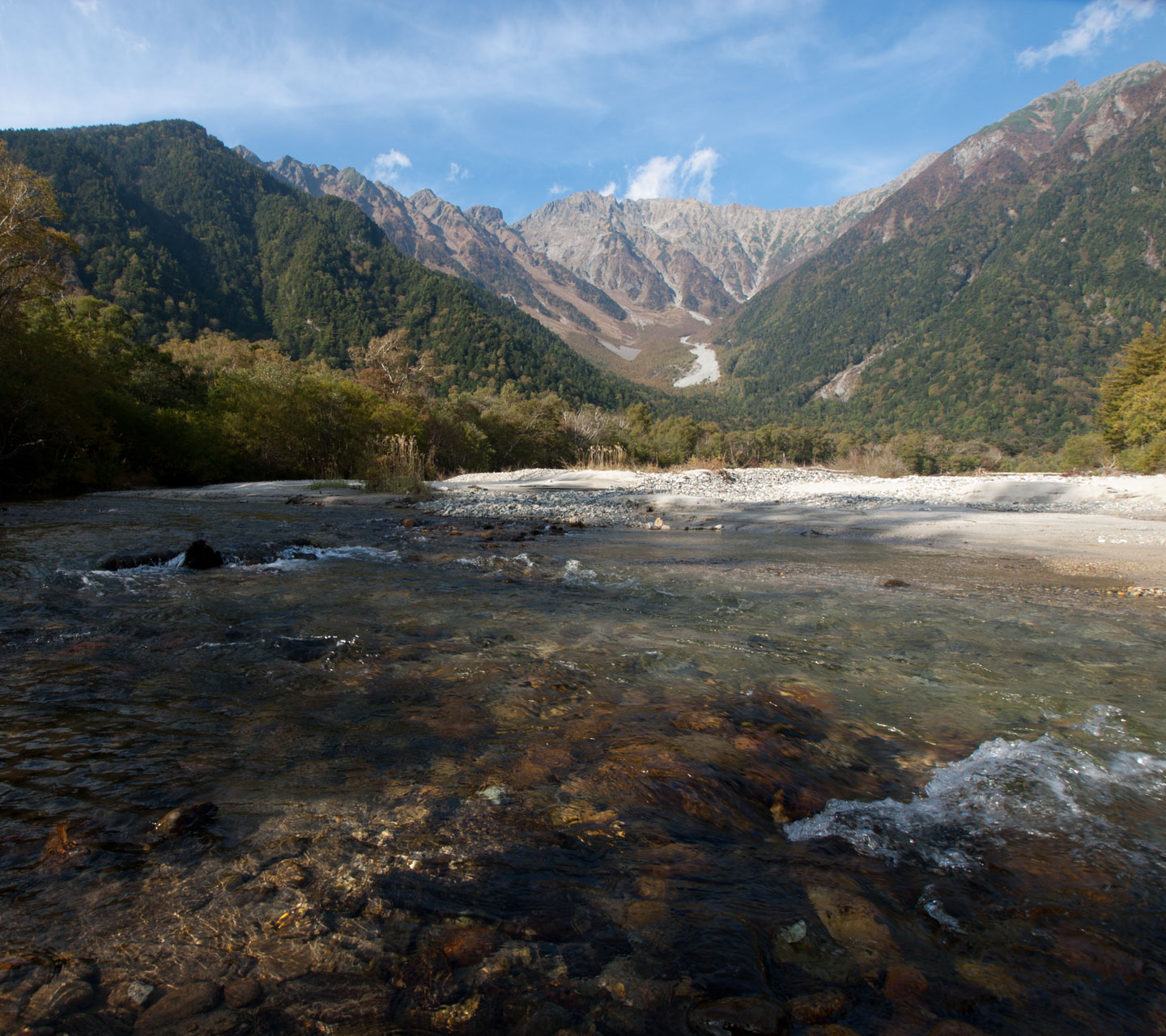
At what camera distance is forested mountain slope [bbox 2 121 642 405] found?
8894cm

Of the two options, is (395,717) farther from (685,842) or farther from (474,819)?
(685,842)

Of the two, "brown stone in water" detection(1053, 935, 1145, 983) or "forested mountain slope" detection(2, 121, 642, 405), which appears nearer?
"brown stone in water" detection(1053, 935, 1145, 983)

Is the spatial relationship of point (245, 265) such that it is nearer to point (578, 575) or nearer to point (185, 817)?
point (578, 575)

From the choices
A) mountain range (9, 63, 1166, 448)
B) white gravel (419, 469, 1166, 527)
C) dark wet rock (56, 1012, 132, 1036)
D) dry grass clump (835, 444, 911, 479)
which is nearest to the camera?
dark wet rock (56, 1012, 132, 1036)

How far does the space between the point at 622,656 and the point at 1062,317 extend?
168m

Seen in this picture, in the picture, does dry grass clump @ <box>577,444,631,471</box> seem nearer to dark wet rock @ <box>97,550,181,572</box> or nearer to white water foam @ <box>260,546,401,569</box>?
white water foam @ <box>260,546,401,569</box>

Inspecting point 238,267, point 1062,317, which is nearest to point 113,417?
point 238,267

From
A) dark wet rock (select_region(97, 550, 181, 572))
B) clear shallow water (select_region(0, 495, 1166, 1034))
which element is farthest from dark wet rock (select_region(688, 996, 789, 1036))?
dark wet rock (select_region(97, 550, 181, 572))

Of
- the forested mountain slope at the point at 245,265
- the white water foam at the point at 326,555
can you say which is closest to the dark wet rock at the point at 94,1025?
A: the white water foam at the point at 326,555

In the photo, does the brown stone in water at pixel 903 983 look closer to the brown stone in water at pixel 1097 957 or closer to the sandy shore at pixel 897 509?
the brown stone in water at pixel 1097 957

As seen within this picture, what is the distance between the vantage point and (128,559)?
6.49 meters

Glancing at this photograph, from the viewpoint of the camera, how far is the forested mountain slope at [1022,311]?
376 ft

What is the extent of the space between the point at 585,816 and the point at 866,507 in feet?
48.6

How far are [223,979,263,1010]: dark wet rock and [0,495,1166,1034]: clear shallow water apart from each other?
3 centimetres
